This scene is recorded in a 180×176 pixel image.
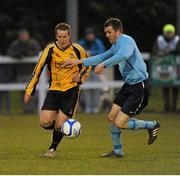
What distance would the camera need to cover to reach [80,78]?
12.1 m

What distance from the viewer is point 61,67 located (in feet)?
39.9

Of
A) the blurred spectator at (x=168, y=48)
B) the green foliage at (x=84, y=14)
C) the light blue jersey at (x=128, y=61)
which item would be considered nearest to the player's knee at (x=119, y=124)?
the light blue jersey at (x=128, y=61)

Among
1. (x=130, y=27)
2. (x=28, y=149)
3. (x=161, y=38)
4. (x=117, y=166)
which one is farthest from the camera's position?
(x=130, y=27)

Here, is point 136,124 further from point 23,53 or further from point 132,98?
point 23,53

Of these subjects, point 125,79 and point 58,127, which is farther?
point 58,127

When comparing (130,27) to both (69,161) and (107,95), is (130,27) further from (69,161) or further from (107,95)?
(69,161)

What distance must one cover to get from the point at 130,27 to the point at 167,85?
13.2 m

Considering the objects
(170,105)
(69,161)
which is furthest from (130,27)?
(69,161)

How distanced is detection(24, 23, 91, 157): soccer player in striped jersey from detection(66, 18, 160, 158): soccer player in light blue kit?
393mm

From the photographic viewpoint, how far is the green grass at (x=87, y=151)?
10711 mm

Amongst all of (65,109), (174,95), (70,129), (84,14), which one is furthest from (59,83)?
(84,14)

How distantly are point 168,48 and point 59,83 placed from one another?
7.67 metres

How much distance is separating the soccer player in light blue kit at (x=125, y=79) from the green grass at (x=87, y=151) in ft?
1.58

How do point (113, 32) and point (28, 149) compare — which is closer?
point (113, 32)
